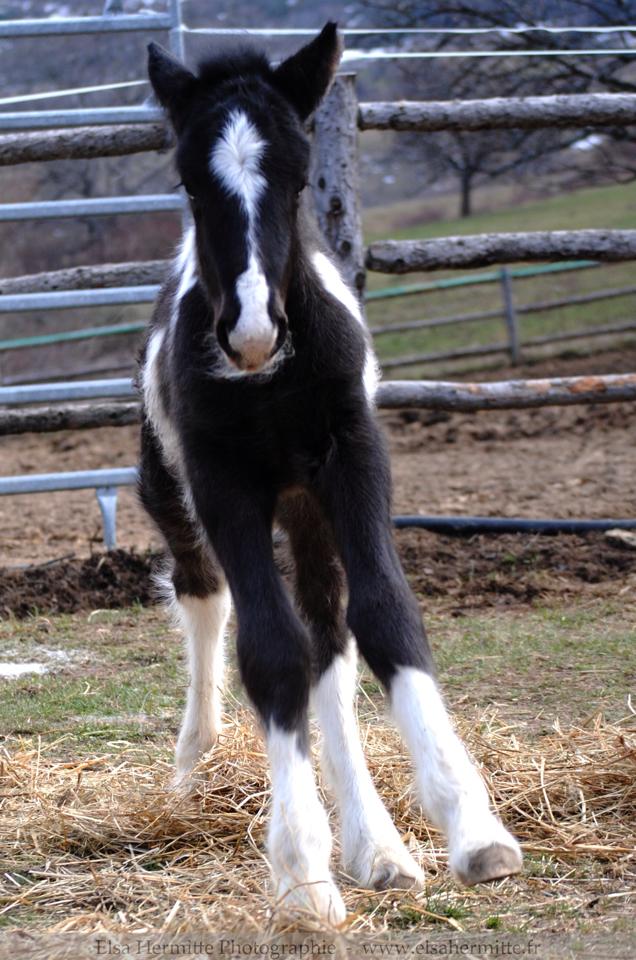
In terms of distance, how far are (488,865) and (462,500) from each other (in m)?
5.79

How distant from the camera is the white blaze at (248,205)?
106 inches

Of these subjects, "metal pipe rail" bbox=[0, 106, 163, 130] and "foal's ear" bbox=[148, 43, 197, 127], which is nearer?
"foal's ear" bbox=[148, 43, 197, 127]

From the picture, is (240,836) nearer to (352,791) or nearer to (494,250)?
(352,791)

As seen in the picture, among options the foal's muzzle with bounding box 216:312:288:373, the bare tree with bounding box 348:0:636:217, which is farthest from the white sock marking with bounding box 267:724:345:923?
the bare tree with bounding box 348:0:636:217

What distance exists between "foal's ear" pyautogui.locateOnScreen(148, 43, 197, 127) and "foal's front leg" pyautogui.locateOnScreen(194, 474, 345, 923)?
42.0 inches

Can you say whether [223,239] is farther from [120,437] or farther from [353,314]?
[120,437]

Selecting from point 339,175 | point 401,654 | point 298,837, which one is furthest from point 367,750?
point 339,175

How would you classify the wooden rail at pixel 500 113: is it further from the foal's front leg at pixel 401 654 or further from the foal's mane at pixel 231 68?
the foal's front leg at pixel 401 654

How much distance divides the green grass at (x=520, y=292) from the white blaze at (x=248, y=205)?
497 inches

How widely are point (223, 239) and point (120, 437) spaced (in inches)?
382

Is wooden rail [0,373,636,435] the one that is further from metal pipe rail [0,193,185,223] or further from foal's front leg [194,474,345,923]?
foal's front leg [194,474,345,923]

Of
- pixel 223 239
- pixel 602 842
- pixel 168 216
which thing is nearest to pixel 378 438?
pixel 223 239

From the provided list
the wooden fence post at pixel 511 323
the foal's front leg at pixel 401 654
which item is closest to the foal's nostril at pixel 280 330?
the foal's front leg at pixel 401 654

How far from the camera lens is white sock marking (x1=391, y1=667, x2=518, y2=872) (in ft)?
8.41
